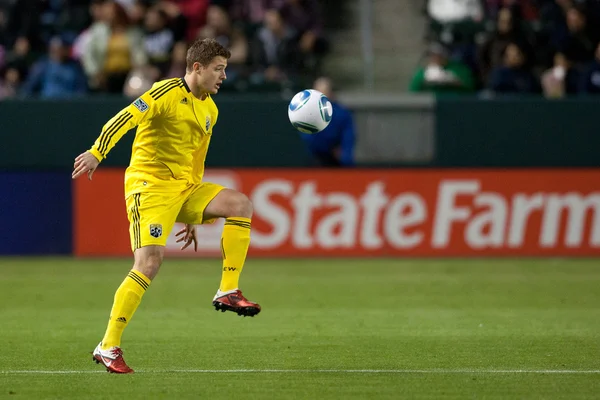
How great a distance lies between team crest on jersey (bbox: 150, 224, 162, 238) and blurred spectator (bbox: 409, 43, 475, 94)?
9630 millimetres

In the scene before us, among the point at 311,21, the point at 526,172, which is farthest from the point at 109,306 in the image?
the point at 311,21

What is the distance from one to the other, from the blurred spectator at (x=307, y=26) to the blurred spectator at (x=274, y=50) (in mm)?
206

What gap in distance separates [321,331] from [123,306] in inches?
97.5

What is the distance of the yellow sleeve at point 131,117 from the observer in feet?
23.0

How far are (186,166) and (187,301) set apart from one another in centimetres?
386

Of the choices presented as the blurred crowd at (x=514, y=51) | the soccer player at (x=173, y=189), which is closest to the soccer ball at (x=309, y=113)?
Answer: the soccer player at (x=173, y=189)

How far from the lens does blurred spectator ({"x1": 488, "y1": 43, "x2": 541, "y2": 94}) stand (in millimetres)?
16547

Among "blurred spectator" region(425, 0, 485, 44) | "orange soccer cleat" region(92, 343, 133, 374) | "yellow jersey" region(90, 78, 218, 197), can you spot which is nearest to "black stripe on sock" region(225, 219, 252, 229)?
"yellow jersey" region(90, 78, 218, 197)

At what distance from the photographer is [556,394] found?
653cm

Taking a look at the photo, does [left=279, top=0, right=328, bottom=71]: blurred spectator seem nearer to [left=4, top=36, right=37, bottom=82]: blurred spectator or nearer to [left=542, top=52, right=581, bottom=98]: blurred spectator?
[left=542, top=52, right=581, bottom=98]: blurred spectator

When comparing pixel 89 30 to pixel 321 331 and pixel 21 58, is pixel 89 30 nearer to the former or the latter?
pixel 21 58

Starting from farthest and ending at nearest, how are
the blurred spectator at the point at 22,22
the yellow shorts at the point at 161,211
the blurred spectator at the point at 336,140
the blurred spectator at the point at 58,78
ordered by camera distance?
the blurred spectator at the point at 22,22 → the blurred spectator at the point at 58,78 → the blurred spectator at the point at 336,140 → the yellow shorts at the point at 161,211

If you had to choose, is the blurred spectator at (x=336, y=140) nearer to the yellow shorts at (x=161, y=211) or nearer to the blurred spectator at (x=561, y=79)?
the blurred spectator at (x=561, y=79)

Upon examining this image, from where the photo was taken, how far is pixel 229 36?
17.3 meters
